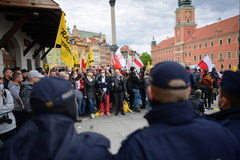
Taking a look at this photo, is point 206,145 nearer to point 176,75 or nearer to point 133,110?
point 176,75

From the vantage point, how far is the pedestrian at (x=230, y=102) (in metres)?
1.48

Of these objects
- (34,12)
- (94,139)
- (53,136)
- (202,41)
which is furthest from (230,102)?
(202,41)

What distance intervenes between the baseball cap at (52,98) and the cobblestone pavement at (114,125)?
335 cm

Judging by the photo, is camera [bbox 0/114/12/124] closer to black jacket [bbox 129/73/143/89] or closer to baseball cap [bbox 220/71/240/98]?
baseball cap [bbox 220/71/240/98]

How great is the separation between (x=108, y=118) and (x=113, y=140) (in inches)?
84.4

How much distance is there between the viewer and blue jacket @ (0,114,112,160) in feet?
3.11

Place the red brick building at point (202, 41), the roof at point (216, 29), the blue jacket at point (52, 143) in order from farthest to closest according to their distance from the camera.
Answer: the roof at point (216, 29) → the red brick building at point (202, 41) → the blue jacket at point (52, 143)

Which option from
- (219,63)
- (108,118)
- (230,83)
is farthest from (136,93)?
(219,63)

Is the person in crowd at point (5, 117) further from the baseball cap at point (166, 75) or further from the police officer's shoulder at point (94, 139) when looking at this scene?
the baseball cap at point (166, 75)

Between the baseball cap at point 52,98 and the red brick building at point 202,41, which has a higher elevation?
the red brick building at point 202,41

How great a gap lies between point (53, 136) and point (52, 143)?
0.04 m

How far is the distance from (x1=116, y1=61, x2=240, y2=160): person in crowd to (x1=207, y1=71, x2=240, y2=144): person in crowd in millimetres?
416

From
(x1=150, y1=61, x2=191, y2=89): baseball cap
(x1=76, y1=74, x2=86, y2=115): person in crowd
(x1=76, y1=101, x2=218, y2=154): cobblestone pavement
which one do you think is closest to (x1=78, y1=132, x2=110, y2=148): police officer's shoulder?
(x1=150, y1=61, x2=191, y2=89): baseball cap

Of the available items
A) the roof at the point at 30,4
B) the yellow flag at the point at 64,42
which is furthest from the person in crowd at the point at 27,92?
the roof at the point at 30,4
